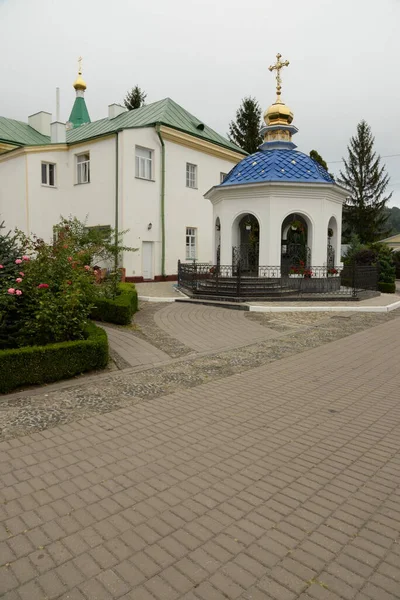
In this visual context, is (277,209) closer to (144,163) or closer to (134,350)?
(144,163)

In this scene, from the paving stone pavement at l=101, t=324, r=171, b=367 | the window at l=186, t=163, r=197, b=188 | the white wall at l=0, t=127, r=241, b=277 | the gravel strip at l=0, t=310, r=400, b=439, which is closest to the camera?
the gravel strip at l=0, t=310, r=400, b=439

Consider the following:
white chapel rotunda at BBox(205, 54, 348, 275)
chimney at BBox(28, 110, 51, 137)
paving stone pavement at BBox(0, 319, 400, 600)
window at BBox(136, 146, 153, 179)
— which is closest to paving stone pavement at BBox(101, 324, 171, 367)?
paving stone pavement at BBox(0, 319, 400, 600)

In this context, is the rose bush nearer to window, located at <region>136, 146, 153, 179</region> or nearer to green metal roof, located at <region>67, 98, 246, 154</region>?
window, located at <region>136, 146, 153, 179</region>

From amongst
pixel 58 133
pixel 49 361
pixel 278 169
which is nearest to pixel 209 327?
pixel 49 361

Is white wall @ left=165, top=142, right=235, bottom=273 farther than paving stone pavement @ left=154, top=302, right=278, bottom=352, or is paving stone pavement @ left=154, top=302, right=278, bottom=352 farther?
white wall @ left=165, top=142, right=235, bottom=273

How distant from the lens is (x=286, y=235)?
19.4m

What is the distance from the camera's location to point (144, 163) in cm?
2227

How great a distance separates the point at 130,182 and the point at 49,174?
5333mm

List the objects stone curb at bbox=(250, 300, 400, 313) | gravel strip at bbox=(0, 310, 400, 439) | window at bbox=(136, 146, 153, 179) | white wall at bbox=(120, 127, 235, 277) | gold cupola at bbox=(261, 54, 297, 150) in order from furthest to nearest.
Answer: window at bbox=(136, 146, 153, 179)
white wall at bbox=(120, 127, 235, 277)
gold cupola at bbox=(261, 54, 297, 150)
stone curb at bbox=(250, 300, 400, 313)
gravel strip at bbox=(0, 310, 400, 439)

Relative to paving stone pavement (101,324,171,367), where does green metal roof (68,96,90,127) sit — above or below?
above

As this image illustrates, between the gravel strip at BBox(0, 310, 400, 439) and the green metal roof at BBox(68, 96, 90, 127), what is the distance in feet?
103

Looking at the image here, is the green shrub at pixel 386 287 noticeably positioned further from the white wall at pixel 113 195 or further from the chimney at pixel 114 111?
the chimney at pixel 114 111

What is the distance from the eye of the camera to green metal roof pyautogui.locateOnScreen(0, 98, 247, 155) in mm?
23509

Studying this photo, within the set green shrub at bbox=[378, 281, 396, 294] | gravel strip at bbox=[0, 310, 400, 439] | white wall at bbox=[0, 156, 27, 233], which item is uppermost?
white wall at bbox=[0, 156, 27, 233]
